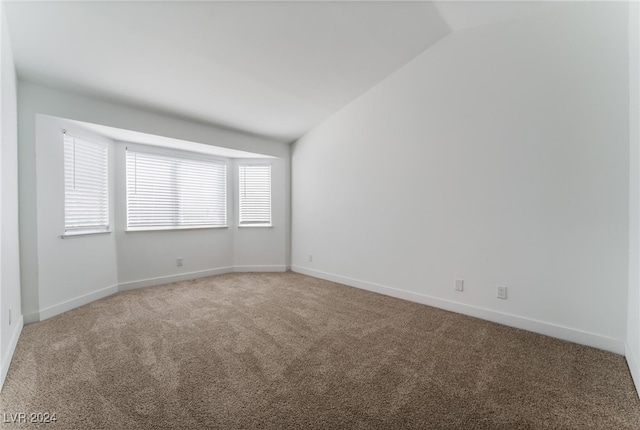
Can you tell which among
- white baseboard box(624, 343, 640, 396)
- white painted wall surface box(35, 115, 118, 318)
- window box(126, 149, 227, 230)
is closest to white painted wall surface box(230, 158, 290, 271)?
window box(126, 149, 227, 230)

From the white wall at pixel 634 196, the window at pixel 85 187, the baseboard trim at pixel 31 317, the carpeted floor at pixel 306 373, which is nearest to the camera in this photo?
the carpeted floor at pixel 306 373

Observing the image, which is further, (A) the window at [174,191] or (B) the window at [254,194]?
(B) the window at [254,194]

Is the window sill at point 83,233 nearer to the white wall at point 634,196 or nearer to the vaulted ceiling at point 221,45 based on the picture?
the vaulted ceiling at point 221,45

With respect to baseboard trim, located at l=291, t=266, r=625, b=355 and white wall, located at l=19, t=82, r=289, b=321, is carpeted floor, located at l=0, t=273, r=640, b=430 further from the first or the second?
white wall, located at l=19, t=82, r=289, b=321

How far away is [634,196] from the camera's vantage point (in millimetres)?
2145

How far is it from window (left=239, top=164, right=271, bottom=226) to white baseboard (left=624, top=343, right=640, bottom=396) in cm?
470

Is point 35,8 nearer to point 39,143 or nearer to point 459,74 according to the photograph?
point 39,143

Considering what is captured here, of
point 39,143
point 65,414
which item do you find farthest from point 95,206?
point 65,414

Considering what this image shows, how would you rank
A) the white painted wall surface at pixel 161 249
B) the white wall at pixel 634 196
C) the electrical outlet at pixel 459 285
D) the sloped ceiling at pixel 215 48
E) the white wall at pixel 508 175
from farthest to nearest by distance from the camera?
the white painted wall surface at pixel 161 249, the electrical outlet at pixel 459 285, the white wall at pixel 508 175, the sloped ceiling at pixel 215 48, the white wall at pixel 634 196

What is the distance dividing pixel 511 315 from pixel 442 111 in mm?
2326

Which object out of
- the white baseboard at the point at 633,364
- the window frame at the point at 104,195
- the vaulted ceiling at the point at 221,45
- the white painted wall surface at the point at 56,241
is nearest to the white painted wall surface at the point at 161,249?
the window frame at the point at 104,195

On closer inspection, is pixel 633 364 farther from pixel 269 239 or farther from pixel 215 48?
pixel 269 239

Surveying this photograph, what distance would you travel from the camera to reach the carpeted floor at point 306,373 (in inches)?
63.2

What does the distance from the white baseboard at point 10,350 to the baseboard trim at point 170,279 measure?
1.34 metres
